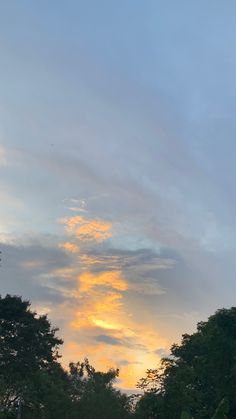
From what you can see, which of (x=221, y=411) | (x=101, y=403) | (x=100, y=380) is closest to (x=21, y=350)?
(x=100, y=380)

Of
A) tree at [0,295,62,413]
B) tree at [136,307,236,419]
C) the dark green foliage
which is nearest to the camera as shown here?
the dark green foliage

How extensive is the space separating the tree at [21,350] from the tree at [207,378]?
17320mm

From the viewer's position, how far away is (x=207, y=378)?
56.1m

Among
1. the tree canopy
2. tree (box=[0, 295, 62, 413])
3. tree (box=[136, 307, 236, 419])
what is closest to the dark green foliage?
the tree canopy

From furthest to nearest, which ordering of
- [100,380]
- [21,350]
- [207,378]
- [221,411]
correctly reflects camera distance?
[21,350]
[207,378]
[100,380]
[221,411]

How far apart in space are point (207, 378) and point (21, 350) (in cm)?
2151

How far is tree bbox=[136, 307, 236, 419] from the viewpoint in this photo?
40.2 metres

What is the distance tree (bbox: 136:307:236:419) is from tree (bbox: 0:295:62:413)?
17320mm

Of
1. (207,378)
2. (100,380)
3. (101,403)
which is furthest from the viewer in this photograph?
(207,378)

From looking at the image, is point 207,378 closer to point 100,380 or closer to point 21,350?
point 100,380

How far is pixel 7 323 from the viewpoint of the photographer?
208 ft

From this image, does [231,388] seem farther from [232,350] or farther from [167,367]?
[167,367]

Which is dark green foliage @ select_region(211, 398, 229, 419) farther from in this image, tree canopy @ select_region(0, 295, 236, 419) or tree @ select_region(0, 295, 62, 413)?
tree @ select_region(0, 295, 62, 413)

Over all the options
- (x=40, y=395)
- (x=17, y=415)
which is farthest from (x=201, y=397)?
→ (x=17, y=415)
